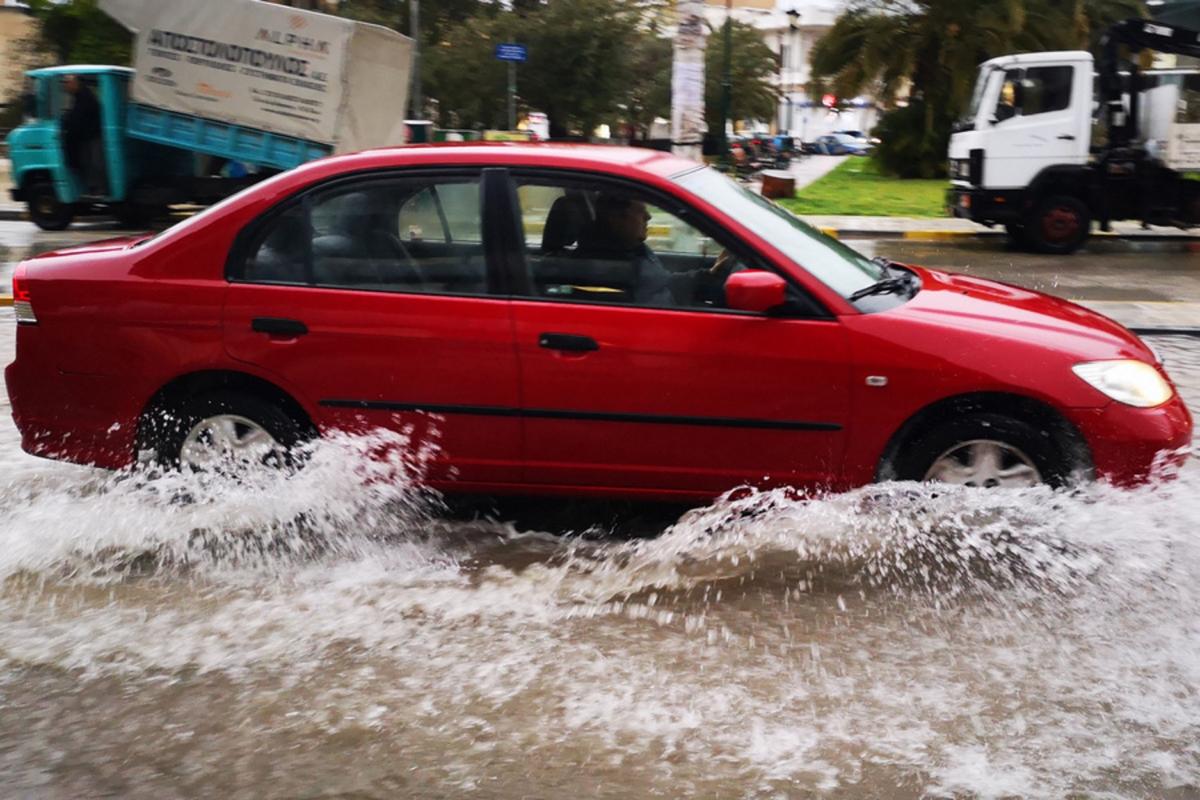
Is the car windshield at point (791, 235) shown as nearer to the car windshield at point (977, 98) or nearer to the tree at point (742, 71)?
the car windshield at point (977, 98)

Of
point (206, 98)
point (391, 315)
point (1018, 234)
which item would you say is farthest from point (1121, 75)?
point (391, 315)

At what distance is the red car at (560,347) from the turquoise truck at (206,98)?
13287mm

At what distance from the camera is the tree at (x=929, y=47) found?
108 ft

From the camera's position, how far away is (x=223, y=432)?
16.6 ft

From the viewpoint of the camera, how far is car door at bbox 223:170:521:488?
486 centimetres

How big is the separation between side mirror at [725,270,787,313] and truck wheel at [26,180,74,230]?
630 inches

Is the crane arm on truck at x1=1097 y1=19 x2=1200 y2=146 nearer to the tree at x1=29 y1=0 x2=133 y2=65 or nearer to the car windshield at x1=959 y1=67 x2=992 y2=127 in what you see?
the car windshield at x1=959 y1=67 x2=992 y2=127

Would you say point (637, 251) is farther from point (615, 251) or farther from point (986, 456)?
point (986, 456)

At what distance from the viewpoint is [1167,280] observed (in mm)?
13812

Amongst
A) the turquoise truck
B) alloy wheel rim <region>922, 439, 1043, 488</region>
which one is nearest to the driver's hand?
alloy wheel rim <region>922, 439, 1043, 488</region>

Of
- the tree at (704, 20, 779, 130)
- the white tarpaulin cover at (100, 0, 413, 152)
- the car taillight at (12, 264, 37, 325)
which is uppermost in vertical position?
the tree at (704, 20, 779, 130)

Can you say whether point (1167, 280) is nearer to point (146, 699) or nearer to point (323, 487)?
point (323, 487)

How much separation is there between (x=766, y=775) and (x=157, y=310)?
3008 mm

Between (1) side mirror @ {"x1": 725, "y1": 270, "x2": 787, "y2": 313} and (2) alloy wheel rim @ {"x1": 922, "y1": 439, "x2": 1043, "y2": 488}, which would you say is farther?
(2) alloy wheel rim @ {"x1": 922, "y1": 439, "x2": 1043, "y2": 488}
